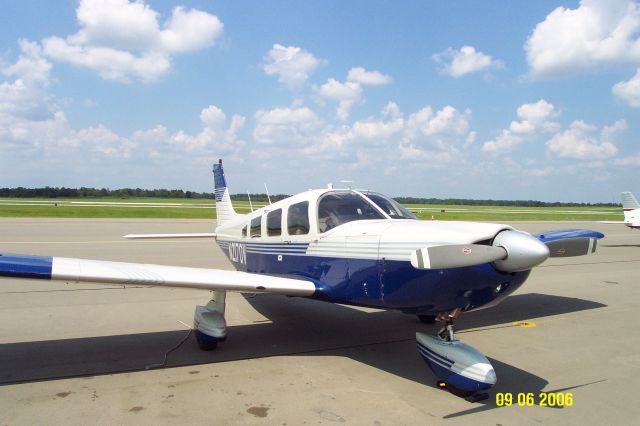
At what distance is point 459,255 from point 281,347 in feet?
9.94

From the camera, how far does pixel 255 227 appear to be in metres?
7.70

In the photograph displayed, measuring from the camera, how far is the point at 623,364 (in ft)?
18.8

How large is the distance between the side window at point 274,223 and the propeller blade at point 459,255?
3085 mm

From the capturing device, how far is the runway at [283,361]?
13.7 ft

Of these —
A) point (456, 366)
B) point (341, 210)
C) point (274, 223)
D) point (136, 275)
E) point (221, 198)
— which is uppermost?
point (221, 198)

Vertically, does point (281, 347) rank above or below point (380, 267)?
below

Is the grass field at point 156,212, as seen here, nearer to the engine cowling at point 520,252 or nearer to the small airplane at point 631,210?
the small airplane at point 631,210

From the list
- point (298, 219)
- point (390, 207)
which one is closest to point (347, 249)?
point (390, 207)

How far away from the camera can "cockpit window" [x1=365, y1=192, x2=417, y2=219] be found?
586 cm

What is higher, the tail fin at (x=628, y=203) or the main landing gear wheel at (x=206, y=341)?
the tail fin at (x=628, y=203)

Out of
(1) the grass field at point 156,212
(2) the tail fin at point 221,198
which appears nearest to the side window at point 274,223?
(2) the tail fin at point 221,198

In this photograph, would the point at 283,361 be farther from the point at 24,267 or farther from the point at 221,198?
the point at 221,198

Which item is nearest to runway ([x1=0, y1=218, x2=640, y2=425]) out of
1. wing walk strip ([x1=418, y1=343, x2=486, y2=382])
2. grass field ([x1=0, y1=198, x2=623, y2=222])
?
wing walk strip ([x1=418, y1=343, x2=486, y2=382])

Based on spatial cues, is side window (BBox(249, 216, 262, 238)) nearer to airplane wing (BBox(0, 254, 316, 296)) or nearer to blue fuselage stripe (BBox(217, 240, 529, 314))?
blue fuselage stripe (BBox(217, 240, 529, 314))
